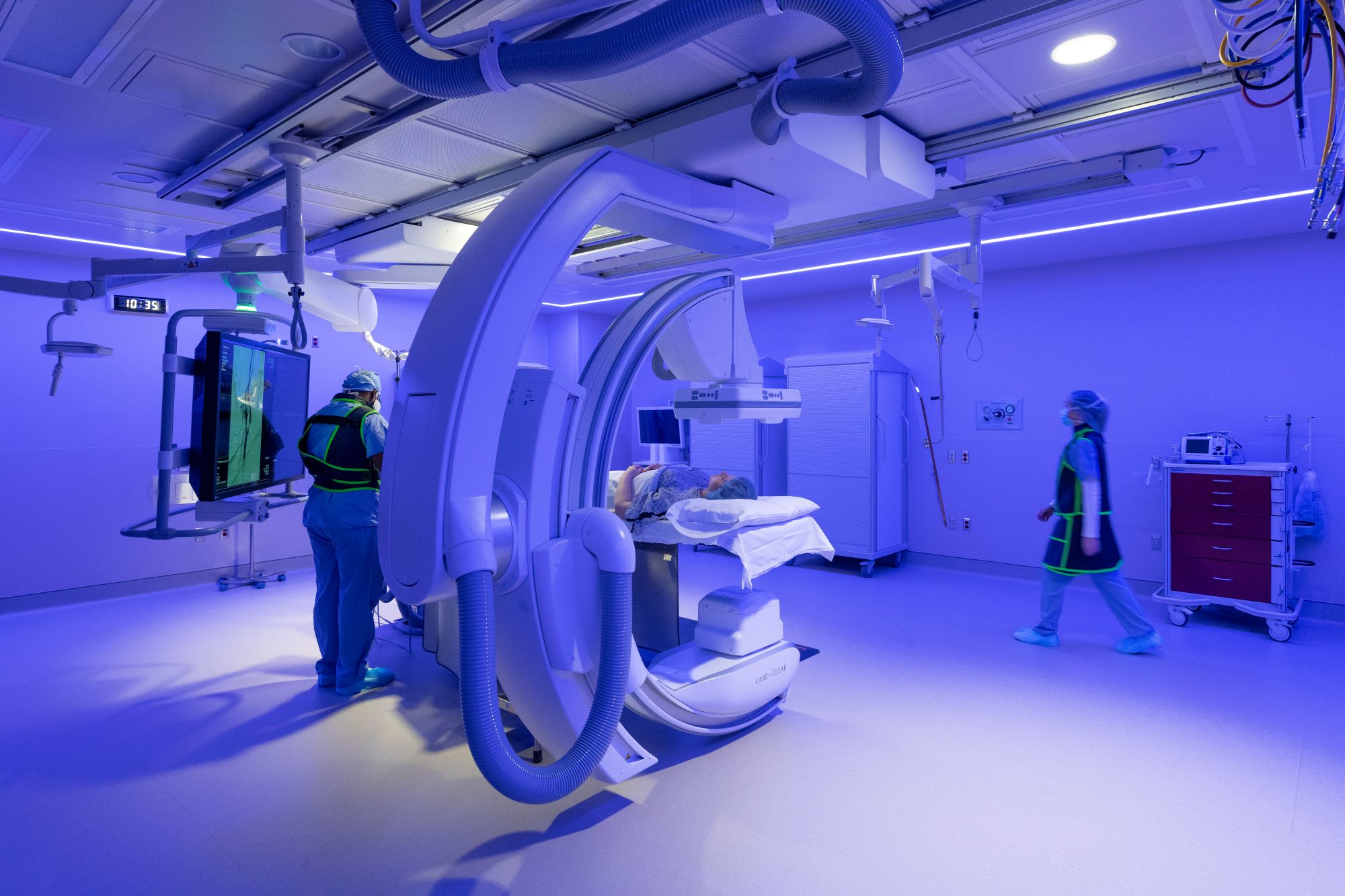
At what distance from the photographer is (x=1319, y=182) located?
2.05 metres

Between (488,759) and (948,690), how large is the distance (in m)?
2.83

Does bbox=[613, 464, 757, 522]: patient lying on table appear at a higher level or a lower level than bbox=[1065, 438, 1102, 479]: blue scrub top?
lower

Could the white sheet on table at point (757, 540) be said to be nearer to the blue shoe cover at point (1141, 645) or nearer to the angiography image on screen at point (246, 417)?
the angiography image on screen at point (246, 417)

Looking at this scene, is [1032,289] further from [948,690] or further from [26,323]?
[26,323]

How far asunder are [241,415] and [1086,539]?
4378 millimetres

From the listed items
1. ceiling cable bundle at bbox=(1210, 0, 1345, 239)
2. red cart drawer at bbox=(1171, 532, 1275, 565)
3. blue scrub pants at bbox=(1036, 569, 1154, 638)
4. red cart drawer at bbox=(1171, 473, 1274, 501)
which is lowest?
blue scrub pants at bbox=(1036, 569, 1154, 638)

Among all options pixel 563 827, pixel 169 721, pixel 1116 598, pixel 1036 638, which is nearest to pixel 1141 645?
pixel 1116 598

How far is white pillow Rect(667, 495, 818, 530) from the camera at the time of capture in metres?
3.49

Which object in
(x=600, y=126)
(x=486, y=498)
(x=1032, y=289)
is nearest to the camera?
(x=486, y=498)

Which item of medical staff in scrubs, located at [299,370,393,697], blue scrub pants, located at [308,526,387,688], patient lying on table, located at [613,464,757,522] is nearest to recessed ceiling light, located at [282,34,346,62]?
medical staff in scrubs, located at [299,370,393,697]

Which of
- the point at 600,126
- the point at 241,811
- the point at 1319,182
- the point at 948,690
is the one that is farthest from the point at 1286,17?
the point at 241,811

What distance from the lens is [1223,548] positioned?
16.3 feet

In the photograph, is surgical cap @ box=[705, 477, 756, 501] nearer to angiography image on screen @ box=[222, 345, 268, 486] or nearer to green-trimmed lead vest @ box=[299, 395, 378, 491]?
green-trimmed lead vest @ box=[299, 395, 378, 491]

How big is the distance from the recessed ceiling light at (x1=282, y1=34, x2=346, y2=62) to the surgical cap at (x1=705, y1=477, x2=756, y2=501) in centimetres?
237
